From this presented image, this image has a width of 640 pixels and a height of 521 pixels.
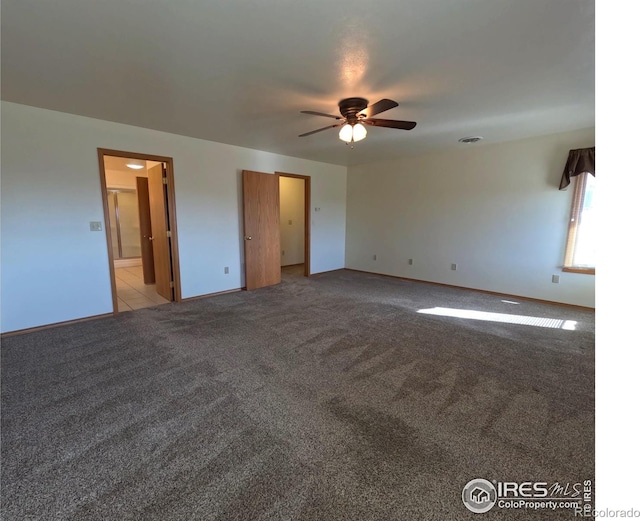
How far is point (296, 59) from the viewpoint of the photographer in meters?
2.16

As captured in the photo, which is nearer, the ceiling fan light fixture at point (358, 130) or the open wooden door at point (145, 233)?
the ceiling fan light fixture at point (358, 130)

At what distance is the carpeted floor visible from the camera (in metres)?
1.37

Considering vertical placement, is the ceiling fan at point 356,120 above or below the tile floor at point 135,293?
above

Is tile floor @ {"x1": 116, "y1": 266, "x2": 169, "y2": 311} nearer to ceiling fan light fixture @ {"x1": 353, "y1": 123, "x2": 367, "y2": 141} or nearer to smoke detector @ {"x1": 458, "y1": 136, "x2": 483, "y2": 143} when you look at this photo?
ceiling fan light fixture @ {"x1": 353, "y1": 123, "x2": 367, "y2": 141}

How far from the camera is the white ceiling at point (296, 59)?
66.2 inches

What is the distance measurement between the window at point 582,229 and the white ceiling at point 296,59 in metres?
0.91

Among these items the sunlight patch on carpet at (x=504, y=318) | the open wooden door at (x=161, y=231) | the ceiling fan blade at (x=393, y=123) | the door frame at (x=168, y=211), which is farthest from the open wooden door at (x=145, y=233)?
the sunlight patch on carpet at (x=504, y=318)

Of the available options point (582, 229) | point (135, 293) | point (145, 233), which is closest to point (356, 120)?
point (582, 229)

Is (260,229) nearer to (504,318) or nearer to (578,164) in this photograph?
(504,318)

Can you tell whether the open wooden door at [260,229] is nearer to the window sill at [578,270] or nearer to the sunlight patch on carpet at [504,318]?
the sunlight patch on carpet at [504,318]

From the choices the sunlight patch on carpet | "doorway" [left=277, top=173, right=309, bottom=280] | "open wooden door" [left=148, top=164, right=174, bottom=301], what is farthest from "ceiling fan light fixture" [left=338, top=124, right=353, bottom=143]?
"doorway" [left=277, top=173, right=309, bottom=280]

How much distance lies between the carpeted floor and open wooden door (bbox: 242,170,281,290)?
1793 millimetres

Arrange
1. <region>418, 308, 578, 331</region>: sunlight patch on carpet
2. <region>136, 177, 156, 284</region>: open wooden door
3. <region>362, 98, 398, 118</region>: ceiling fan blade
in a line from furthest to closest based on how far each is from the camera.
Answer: <region>136, 177, 156, 284</region>: open wooden door, <region>418, 308, 578, 331</region>: sunlight patch on carpet, <region>362, 98, 398, 118</region>: ceiling fan blade

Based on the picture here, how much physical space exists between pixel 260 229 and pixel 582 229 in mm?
4853
